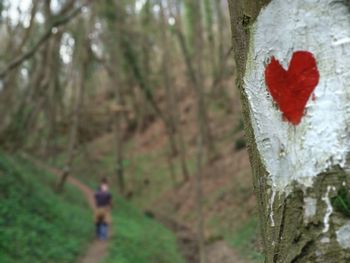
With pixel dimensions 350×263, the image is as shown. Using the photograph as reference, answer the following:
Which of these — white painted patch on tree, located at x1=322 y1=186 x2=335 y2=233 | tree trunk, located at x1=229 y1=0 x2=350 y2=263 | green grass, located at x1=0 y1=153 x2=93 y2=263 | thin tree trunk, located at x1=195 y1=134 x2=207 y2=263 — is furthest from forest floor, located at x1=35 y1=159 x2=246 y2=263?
white painted patch on tree, located at x1=322 y1=186 x2=335 y2=233

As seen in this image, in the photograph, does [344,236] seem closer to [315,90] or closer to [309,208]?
[309,208]

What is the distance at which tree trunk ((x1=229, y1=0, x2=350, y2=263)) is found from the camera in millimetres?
1089

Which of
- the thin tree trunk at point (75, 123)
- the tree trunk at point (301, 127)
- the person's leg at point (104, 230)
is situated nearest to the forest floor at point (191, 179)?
the person's leg at point (104, 230)

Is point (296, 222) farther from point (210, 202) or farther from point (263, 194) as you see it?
point (210, 202)

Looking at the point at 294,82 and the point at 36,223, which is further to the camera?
the point at 36,223

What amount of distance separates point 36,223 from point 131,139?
21.5m

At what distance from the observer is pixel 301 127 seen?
1.16m

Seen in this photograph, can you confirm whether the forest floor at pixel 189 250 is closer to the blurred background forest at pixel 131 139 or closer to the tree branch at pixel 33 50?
the blurred background forest at pixel 131 139

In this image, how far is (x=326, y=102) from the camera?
3.67ft

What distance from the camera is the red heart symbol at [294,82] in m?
1.15

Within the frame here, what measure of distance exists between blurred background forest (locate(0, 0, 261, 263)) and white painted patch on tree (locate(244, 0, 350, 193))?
13.9 ft

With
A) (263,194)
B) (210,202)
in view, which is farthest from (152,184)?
(263,194)

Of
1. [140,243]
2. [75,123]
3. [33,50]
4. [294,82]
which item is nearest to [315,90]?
[294,82]

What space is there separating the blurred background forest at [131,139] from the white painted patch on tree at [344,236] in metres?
4.31
